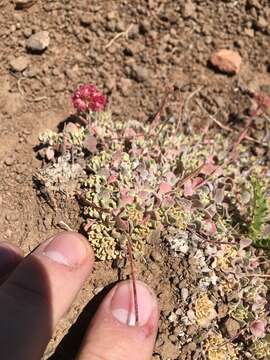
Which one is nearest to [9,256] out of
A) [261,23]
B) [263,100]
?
[263,100]

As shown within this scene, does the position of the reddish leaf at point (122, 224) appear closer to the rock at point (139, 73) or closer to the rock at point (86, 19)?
the rock at point (139, 73)

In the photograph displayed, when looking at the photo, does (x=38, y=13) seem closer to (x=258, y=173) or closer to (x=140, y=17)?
(x=140, y=17)

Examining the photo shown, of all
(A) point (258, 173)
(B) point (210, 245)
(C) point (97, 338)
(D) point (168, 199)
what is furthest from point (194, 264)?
(A) point (258, 173)

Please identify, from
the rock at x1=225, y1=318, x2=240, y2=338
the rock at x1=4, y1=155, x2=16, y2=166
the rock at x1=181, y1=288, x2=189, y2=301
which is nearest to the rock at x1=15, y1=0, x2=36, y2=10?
the rock at x1=4, y1=155, x2=16, y2=166

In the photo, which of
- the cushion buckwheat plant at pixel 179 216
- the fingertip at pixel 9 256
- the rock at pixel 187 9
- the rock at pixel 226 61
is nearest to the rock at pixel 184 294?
the cushion buckwheat plant at pixel 179 216

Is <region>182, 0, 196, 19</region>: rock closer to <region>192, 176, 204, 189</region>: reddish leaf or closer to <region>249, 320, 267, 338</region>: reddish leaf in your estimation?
<region>192, 176, 204, 189</region>: reddish leaf

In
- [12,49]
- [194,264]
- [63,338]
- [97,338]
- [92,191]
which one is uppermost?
[12,49]
